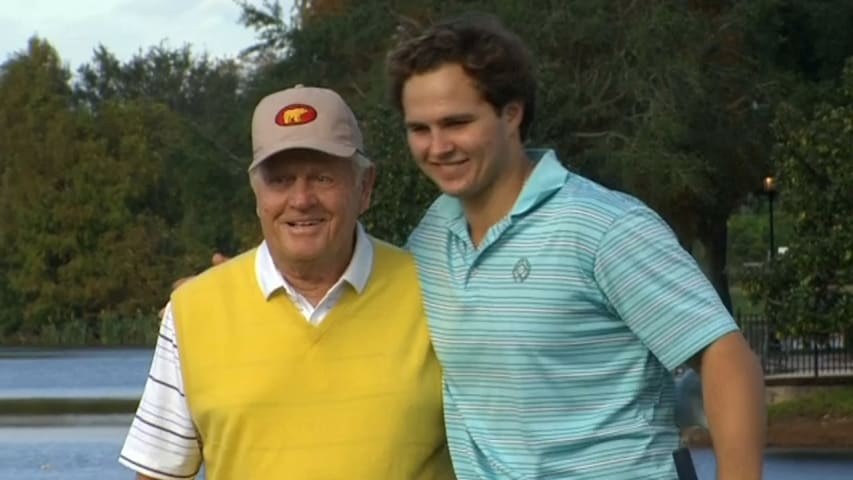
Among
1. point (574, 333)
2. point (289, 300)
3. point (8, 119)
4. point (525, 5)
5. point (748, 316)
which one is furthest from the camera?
point (8, 119)

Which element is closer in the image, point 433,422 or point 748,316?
point 433,422

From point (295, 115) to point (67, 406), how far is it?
37.0m

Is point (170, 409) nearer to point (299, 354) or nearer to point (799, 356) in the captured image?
point (299, 354)

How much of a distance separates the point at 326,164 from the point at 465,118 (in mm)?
329

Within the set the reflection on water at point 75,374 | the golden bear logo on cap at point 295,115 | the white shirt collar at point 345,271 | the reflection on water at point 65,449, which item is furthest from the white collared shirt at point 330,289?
the reflection on water at point 75,374

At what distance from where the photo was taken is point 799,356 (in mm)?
33938

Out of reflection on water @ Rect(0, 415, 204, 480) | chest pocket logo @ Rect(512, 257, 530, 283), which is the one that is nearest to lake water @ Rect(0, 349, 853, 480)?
reflection on water @ Rect(0, 415, 204, 480)

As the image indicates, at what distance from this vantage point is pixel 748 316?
37.5 meters

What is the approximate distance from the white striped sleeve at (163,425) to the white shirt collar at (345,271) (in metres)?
0.24

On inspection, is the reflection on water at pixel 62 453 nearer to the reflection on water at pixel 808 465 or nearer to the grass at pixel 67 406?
the grass at pixel 67 406

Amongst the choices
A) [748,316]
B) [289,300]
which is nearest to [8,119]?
[748,316]

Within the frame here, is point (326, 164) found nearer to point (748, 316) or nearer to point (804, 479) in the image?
point (804, 479)

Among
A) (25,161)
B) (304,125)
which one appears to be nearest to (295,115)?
(304,125)

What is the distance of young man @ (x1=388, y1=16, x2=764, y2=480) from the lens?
464 cm
